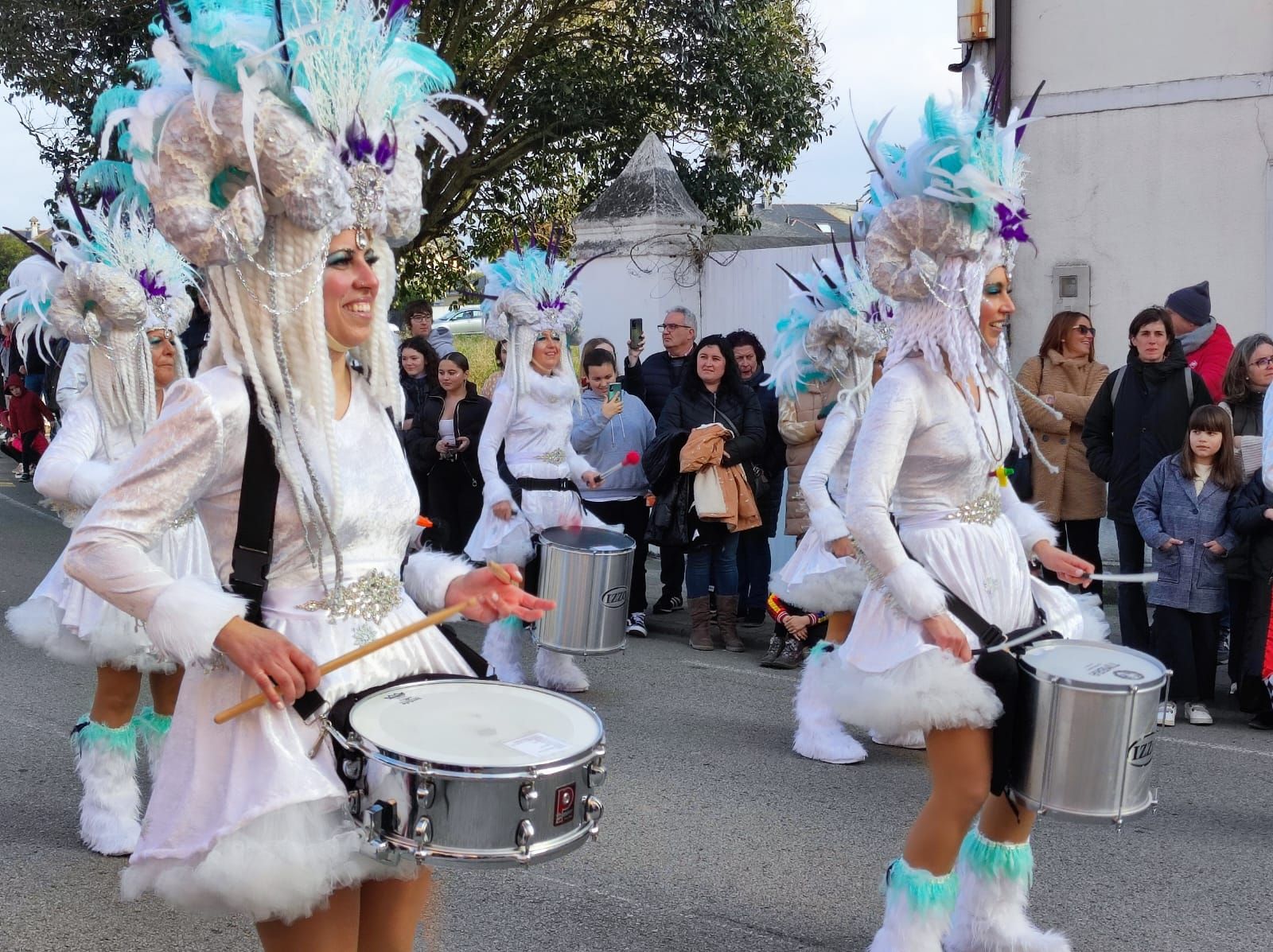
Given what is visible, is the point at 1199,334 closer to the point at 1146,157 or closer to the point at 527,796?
the point at 1146,157

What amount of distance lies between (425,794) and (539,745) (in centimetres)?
24

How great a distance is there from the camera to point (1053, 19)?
36.6 ft

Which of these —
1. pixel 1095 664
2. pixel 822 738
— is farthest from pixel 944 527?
pixel 822 738

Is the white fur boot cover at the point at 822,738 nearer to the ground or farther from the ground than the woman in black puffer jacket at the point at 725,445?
nearer to the ground

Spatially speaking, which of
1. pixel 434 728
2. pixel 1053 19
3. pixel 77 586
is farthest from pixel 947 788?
pixel 1053 19

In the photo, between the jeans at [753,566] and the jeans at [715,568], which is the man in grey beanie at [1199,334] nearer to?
the jeans at [753,566]

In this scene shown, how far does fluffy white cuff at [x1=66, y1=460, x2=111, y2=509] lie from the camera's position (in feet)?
15.4

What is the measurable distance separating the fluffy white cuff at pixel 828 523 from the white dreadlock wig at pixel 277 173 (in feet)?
11.5

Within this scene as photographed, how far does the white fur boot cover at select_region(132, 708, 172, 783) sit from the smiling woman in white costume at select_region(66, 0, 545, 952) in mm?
2195

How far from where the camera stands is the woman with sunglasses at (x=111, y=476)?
468cm

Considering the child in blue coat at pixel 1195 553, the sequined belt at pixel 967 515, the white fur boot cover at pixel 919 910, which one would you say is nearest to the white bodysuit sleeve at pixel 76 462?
the sequined belt at pixel 967 515

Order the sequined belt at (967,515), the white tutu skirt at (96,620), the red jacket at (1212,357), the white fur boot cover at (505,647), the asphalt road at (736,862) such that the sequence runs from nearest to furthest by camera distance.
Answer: the sequined belt at (967,515)
the asphalt road at (736,862)
the white tutu skirt at (96,620)
the white fur boot cover at (505,647)
the red jacket at (1212,357)

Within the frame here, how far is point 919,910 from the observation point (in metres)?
3.44

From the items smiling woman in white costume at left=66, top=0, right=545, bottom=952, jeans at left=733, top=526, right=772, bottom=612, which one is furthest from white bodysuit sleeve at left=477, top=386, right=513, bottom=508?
smiling woman in white costume at left=66, top=0, right=545, bottom=952
